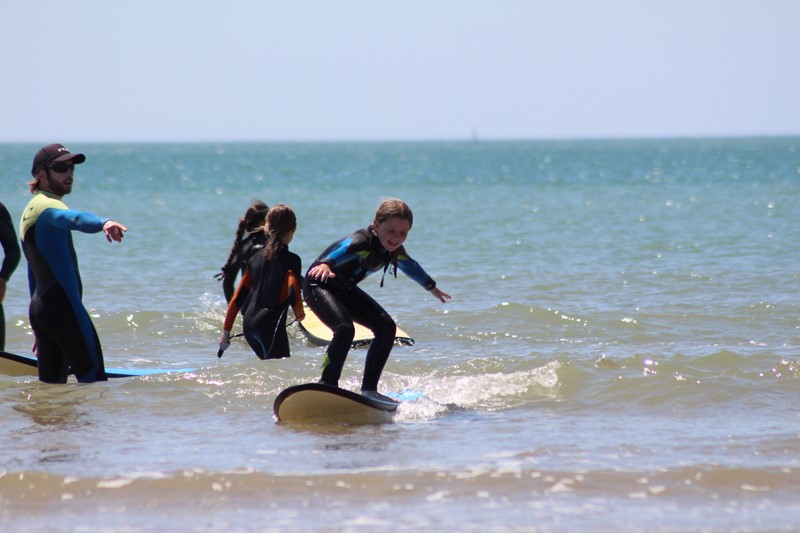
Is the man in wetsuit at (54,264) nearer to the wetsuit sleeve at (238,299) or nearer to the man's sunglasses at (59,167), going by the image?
the man's sunglasses at (59,167)

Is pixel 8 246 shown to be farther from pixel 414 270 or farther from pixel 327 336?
pixel 327 336

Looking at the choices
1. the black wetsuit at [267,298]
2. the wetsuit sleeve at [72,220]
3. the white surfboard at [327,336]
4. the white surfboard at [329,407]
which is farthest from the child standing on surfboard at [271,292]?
the white surfboard at [327,336]

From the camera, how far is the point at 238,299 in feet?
27.3

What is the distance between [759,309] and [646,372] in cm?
402

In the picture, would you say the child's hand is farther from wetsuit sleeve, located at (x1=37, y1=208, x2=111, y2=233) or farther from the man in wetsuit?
the man in wetsuit

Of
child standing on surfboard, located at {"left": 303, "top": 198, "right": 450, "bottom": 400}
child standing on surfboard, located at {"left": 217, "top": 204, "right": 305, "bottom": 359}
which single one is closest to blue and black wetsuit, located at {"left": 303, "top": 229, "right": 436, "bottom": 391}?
child standing on surfboard, located at {"left": 303, "top": 198, "right": 450, "bottom": 400}

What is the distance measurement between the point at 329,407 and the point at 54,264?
6.59ft

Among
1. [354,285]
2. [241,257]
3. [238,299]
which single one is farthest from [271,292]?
[241,257]

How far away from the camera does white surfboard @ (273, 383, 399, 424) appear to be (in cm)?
718

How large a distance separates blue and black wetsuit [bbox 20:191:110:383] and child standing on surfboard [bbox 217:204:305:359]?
1.09 meters

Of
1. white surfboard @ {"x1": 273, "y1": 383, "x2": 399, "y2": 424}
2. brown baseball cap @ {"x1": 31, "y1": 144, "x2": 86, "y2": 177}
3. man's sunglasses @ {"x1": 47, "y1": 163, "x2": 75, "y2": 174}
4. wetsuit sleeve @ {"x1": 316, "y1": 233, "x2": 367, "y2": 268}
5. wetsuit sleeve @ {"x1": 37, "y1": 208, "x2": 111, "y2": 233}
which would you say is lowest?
white surfboard @ {"x1": 273, "y1": 383, "x2": 399, "y2": 424}

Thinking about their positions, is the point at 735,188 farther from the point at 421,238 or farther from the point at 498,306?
the point at 498,306

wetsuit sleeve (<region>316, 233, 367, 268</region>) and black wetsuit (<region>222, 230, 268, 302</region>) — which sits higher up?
wetsuit sleeve (<region>316, 233, 367, 268</region>)

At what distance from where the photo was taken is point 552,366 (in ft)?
29.8
